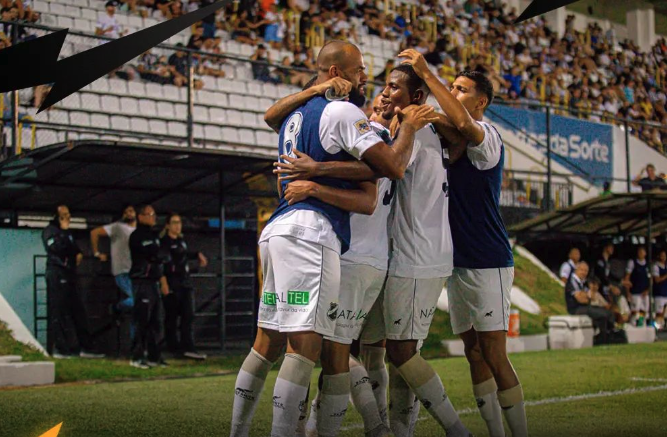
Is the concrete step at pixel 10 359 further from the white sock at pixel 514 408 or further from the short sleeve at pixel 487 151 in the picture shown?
the short sleeve at pixel 487 151

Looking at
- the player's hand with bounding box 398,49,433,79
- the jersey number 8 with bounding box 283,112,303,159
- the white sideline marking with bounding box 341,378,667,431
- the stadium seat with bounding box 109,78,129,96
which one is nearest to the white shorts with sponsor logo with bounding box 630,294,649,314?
the white sideline marking with bounding box 341,378,667,431

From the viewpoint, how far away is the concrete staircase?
9016 millimetres

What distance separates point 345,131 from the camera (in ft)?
12.9

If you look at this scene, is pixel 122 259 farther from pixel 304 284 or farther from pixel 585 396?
pixel 304 284

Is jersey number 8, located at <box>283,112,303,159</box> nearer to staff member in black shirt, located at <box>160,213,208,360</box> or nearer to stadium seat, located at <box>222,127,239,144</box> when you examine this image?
staff member in black shirt, located at <box>160,213,208,360</box>

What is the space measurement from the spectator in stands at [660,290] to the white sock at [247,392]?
15215 millimetres

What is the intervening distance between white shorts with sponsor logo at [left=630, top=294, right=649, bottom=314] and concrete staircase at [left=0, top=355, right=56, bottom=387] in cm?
1178

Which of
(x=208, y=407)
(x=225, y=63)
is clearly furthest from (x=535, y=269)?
(x=208, y=407)

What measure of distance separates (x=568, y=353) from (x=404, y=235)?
355 inches

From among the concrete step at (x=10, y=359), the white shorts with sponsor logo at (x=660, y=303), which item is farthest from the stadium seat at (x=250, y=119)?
the white shorts with sponsor logo at (x=660, y=303)

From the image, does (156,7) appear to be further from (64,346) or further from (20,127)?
(64,346)

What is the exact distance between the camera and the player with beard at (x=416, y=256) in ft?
14.7

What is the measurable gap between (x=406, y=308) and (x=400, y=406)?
658 millimetres

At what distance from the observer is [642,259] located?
57.5 ft
